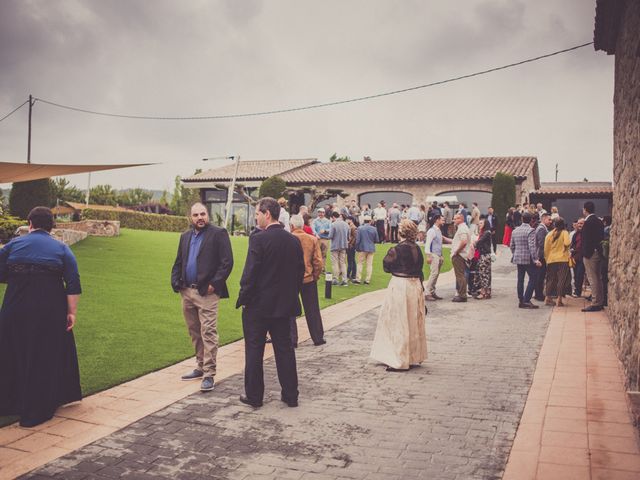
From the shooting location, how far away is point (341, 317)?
31.2ft

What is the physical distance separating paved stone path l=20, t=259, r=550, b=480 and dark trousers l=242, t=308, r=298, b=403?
0.16 meters

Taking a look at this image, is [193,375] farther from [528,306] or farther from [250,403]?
[528,306]

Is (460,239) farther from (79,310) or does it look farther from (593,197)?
(593,197)

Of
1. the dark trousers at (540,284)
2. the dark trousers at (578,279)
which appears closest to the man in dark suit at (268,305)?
the dark trousers at (540,284)

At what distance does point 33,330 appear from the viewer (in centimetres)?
443

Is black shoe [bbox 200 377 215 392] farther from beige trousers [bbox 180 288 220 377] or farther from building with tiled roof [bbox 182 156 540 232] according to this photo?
building with tiled roof [bbox 182 156 540 232]

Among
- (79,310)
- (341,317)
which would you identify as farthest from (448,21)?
(79,310)

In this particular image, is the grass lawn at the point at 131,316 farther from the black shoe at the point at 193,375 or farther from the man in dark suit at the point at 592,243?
the man in dark suit at the point at 592,243

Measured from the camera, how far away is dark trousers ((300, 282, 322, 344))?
7457mm

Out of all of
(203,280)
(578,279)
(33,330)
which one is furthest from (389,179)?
(33,330)

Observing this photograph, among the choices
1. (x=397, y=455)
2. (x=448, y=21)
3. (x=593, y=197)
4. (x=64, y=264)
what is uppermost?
(x=448, y=21)

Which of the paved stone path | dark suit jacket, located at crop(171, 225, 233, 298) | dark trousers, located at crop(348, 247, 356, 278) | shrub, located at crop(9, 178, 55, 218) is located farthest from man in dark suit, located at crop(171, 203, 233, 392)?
shrub, located at crop(9, 178, 55, 218)

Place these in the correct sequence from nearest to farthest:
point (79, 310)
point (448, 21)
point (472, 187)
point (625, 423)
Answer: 1. point (625, 423)
2. point (79, 310)
3. point (448, 21)
4. point (472, 187)

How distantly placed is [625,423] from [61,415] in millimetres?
4670
